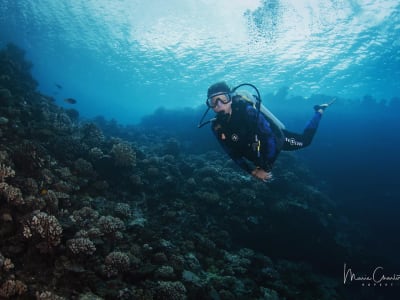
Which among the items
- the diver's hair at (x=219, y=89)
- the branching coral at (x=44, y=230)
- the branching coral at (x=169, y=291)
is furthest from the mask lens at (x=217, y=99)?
the branching coral at (x=44, y=230)

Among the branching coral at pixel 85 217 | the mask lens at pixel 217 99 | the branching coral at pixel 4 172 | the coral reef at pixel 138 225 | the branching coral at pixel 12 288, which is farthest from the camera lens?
the branching coral at pixel 85 217

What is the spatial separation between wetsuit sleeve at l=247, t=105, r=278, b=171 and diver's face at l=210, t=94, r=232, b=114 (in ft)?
1.52

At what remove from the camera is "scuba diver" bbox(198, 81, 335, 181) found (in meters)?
5.39

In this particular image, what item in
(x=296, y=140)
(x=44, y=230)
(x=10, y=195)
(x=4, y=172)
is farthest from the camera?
(x=296, y=140)

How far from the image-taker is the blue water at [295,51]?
20.5m

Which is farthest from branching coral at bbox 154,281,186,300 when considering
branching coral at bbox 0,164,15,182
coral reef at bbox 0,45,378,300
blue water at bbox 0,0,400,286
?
blue water at bbox 0,0,400,286

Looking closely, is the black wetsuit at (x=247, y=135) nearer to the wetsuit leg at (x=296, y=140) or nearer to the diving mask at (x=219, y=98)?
the diving mask at (x=219, y=98)

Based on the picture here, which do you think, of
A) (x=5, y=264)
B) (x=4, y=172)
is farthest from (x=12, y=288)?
(x=4, y=172)

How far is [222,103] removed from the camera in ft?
18.5

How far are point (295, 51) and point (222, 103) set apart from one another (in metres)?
26.3

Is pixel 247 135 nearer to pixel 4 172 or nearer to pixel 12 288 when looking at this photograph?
pixel 12 288

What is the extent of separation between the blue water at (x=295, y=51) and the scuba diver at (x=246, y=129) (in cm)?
1610

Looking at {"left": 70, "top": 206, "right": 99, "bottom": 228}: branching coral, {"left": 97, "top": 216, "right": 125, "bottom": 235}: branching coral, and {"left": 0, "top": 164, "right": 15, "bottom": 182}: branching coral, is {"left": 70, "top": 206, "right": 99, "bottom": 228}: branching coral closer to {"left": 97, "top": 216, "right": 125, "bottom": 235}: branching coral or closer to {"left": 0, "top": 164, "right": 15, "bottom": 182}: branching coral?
{"left": 97, "top": 216, "right": 125, "bottom": 235}: branching coral

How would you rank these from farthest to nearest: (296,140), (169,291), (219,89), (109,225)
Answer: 1. (296,140)
2. (109,225)
3. (219,89)
4. (169,291)
